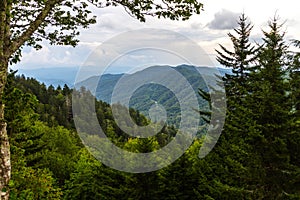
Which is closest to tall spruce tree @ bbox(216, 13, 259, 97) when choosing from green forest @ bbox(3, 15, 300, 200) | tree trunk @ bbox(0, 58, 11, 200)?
green forest @ bbox(3, 15, 300, 200)

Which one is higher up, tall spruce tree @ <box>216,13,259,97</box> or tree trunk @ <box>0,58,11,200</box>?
tall spruce tree @ <box>216,13,259,97</box>

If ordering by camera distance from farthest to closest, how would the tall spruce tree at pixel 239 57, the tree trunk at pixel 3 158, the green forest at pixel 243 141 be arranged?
1. the tall spruce tree at pixel 239 57
2. the green forest at pixel 243 141
3. the tree trunk at pixel 3 158

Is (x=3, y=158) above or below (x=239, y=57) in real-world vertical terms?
below

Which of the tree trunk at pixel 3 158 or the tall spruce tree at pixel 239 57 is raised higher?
the tall spruce tree at pixel 239 57

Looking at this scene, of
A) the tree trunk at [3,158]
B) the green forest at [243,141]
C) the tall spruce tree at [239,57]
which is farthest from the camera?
the tall spruce tree at [239,57]

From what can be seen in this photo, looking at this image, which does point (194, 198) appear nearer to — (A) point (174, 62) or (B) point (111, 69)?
(A) point (174, 62)

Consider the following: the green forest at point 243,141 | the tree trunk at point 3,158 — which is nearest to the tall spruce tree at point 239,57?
the green forest at point 243,141

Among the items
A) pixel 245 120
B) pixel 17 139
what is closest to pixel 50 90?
pixel 17 139

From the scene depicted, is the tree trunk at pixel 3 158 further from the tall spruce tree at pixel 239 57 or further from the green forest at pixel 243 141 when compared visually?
the tall spruce tree at pixel 239 57

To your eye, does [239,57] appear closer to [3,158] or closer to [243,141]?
[243,141]

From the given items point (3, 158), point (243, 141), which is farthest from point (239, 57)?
point (3, 158)

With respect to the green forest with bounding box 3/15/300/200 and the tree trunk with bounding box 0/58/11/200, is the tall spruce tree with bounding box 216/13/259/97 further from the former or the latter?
the tree trunk with bounding box 0/58/11/200

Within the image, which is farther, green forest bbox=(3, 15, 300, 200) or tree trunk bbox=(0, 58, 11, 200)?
green forest bbox=(3, 15, 300, 200)

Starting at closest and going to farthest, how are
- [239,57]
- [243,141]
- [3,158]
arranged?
[3,158] → [243,141] → [239,57]
